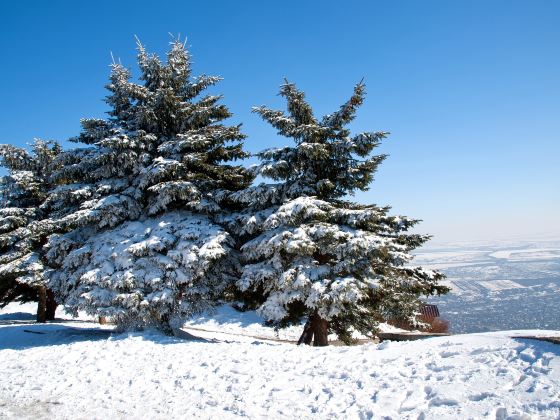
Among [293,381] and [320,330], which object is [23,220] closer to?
[320,330]

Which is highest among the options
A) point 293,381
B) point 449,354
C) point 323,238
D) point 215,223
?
point 215,223

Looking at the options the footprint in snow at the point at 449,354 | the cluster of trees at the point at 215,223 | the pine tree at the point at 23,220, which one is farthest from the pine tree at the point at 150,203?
the footprint in snow at the point at 449,354

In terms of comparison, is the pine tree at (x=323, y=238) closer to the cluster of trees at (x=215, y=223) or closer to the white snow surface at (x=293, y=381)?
the cluster of trees at (x=215, y=223)

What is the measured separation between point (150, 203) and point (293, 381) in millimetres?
9253

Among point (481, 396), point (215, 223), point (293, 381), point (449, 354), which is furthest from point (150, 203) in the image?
point (481, 396)

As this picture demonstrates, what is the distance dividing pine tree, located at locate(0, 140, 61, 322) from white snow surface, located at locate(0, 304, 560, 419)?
8.29 m

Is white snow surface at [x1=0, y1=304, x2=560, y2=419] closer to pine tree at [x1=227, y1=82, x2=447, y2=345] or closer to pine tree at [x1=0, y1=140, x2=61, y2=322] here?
pine tree at [x1=227, y1=82, x2=447, y2=345]

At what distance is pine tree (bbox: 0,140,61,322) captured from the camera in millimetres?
17531

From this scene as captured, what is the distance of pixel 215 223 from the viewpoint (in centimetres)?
1394

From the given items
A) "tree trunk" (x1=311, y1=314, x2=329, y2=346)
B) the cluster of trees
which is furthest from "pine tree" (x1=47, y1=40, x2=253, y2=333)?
"tree trunk" (x1=311, y1=314, x2=329, y2=346)

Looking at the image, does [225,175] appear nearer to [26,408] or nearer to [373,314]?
[373,314]

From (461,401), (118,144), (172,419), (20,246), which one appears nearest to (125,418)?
(172,419)

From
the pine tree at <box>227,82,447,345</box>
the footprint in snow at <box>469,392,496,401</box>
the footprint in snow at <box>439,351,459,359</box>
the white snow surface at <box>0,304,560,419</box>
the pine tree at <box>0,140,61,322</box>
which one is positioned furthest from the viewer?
the pine tree at <box>0,140,61,322</box>

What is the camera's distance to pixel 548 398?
5.14m
